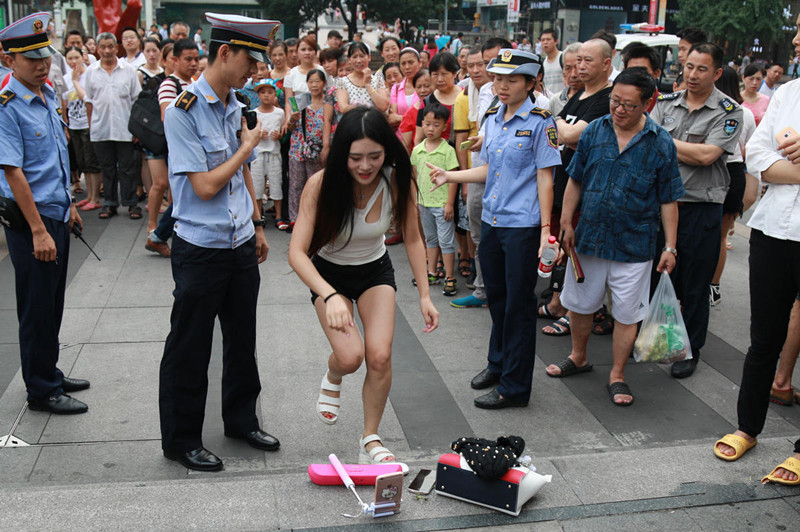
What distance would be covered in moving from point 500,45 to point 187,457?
4.46 m

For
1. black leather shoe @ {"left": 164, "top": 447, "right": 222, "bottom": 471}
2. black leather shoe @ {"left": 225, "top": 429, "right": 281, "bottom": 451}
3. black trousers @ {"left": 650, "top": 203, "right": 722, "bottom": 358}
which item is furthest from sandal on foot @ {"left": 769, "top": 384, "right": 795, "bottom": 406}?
black leather shoe @ {"left": 164, "top": 447, "right": 222, "bottom": 471}

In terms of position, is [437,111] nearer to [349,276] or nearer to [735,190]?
[735,190]

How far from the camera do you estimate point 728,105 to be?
16.4 feet

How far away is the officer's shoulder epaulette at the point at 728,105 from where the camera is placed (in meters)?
5.00

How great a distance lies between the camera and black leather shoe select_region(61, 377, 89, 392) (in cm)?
469

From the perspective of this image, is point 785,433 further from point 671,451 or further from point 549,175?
point 549,175

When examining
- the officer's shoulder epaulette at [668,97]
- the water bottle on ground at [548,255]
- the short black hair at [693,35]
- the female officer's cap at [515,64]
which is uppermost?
the short black hair at [693,35]

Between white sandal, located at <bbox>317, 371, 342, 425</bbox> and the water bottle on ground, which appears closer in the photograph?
white sandal, located at <bbox>317, 371, 342, 425</bbox>

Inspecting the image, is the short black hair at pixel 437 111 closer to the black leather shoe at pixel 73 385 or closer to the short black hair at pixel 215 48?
the short black hair at pixel 215 48

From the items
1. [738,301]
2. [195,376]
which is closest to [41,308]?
[195,376]

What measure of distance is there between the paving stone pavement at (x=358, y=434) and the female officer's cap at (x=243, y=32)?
6.38 feet

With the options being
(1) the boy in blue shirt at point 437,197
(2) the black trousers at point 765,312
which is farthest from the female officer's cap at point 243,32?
(1) the boy in blue shirt at point 437,197

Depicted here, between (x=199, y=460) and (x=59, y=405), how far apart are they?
3.69 feet

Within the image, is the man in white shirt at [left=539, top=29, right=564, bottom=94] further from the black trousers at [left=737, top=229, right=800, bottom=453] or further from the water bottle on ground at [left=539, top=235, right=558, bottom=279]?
the black trousers at [left=737, top=229, right=800, bottom=453]
